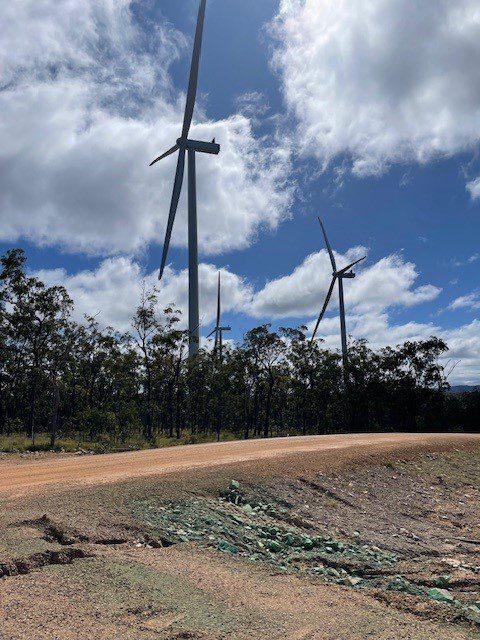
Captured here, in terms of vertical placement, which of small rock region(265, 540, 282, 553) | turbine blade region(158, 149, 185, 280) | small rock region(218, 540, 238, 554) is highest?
turbine blade region(158, 149, 185, 280)

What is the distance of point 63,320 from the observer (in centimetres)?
4094

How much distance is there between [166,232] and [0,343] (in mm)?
Answer: 19348

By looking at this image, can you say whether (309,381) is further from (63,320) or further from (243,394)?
(63,320)

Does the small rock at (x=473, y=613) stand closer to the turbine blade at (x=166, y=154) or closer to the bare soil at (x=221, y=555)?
the bare soil at (x=221, y=555)

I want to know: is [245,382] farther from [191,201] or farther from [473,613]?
[473,613]

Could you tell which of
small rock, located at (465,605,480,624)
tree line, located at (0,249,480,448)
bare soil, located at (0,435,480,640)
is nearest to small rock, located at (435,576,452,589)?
bare soil, located at (0,435,480,640)

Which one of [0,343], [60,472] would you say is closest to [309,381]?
[0,343]

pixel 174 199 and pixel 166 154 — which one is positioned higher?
pixel 166 154

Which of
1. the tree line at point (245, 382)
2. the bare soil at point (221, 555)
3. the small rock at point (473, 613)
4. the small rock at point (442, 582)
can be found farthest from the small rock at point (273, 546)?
the tree line at point (245, 382)

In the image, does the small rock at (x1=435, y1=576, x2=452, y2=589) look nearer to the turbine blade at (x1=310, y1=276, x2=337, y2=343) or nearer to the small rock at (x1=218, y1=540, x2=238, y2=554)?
the small rock at (x1=218, y1=540, x2=238, y2=554)

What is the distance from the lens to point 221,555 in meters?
8.44

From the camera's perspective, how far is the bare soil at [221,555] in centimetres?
584

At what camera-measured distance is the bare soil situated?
5836 millimetres

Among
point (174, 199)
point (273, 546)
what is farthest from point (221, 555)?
point (174, 199)
